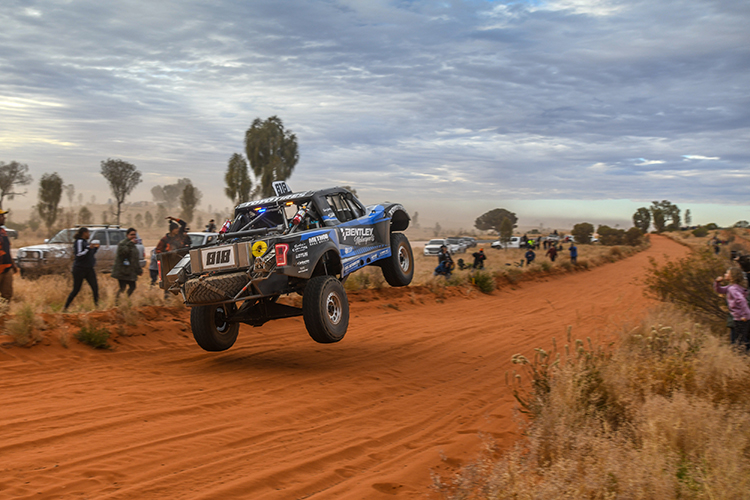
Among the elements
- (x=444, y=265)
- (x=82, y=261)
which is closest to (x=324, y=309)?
(x=82, y=261)

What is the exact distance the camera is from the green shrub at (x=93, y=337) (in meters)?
9.45

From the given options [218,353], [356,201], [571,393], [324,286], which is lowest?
[218,353]

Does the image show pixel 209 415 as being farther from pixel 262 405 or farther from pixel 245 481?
pixel 245 481

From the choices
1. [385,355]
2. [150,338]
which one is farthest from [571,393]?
[150,338]

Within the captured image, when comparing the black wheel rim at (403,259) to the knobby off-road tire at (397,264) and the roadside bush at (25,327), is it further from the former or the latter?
the roadside bush at (25,327)

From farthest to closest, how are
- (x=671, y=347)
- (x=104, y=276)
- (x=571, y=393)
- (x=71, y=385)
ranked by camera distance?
(x=104, y=276) < (x=671, y=347) < (x=71, y=385) < (x=571, y=393)

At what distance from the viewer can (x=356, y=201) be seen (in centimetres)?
1068

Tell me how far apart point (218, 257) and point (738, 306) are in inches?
311

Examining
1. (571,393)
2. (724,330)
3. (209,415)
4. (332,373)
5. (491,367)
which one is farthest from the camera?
(724,330)

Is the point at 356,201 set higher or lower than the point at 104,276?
higher

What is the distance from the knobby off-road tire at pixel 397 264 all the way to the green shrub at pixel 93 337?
5.04 meters

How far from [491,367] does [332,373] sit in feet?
8.83

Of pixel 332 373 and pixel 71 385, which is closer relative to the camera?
pixel 71 385

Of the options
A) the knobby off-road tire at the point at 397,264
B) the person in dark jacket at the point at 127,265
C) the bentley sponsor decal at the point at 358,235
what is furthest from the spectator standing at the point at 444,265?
the person in dark jacket at the point at 127,265
